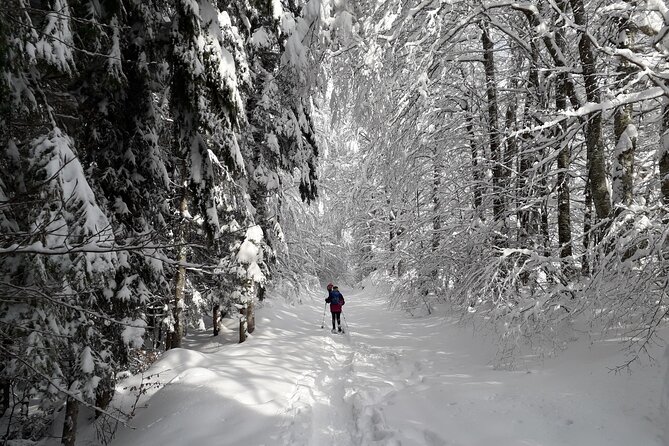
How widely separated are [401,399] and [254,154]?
21.2 feet

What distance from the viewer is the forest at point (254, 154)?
3615 mm

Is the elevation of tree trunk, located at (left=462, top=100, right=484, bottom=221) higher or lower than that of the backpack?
higher

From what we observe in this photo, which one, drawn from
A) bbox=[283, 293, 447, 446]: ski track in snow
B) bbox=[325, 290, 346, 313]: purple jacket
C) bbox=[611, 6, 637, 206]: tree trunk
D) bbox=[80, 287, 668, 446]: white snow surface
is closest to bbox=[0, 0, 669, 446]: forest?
bbox=[611, 6, 637, 206]: tree trunk

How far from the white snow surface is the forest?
58 cm

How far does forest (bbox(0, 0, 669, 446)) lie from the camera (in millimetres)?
3615

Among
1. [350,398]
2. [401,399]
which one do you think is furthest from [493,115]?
[350,398]

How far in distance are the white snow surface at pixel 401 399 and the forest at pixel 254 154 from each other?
22.9 inches

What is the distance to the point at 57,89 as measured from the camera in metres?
5.29

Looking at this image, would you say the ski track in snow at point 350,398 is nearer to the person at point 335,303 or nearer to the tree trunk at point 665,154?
the person at point 335,303

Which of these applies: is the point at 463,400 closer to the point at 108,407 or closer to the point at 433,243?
the point at 433,243

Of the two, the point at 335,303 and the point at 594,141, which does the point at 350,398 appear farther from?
the point at 335,303

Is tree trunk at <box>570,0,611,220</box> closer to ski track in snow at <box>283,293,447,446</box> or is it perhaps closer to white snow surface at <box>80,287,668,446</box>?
white snow surface at <box>80,287,668,446</box>

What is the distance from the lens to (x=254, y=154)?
30.3 feet

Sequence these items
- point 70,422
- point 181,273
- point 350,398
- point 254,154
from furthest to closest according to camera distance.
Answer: point 254,154
point 181,273
point 350,398
point 70,422
